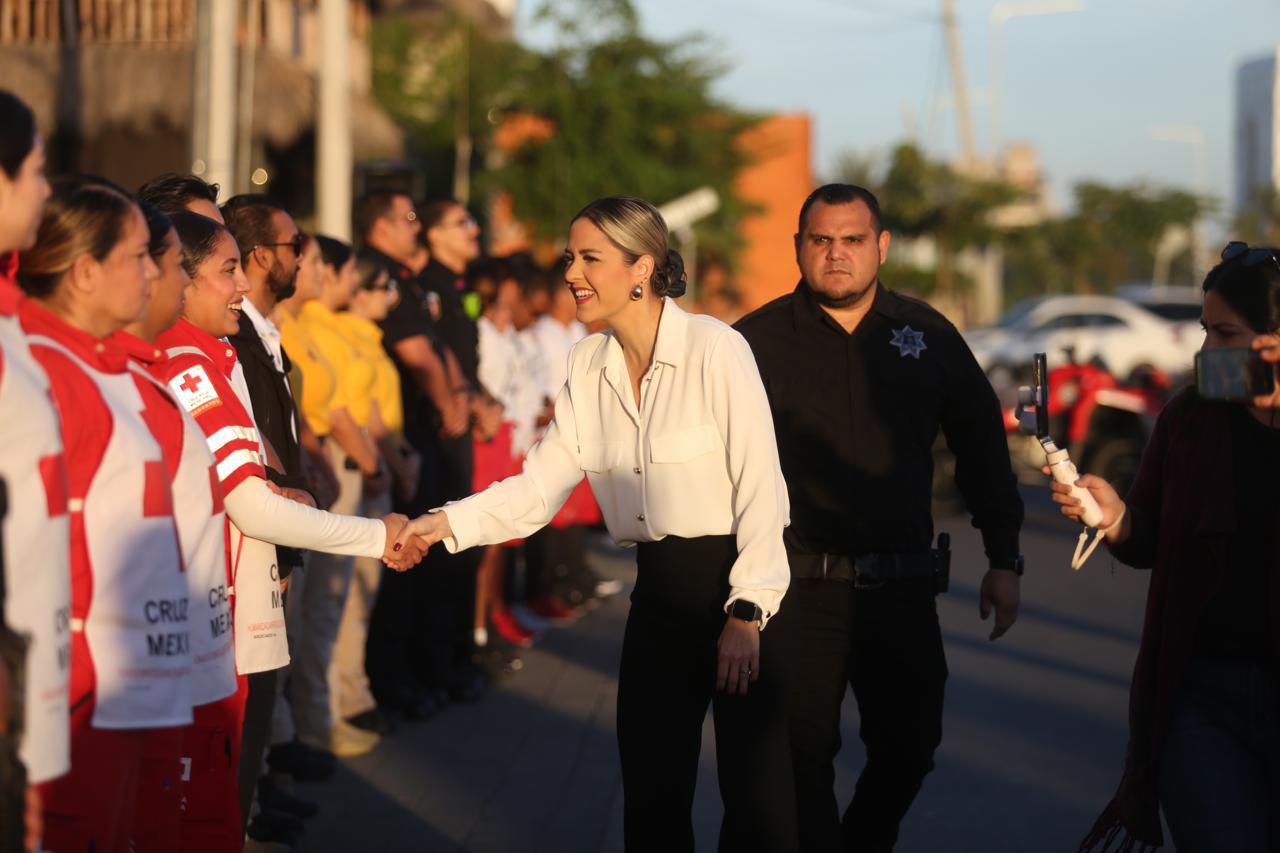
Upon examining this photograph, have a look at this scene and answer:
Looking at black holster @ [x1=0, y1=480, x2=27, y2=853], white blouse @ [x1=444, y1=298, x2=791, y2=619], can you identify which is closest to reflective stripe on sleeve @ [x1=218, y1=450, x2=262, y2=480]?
white blouse @ [x1=444, y1=298, x2=791, y2=619]

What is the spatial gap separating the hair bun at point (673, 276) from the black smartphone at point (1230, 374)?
58.2 inches

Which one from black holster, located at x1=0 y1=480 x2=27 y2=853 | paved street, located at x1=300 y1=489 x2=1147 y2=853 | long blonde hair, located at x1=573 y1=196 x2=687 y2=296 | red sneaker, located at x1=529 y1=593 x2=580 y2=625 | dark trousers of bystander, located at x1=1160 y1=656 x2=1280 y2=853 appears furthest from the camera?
red sneaker, located at x1=529 y1=593 x2=580 y2=625

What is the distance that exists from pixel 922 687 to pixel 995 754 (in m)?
2.83

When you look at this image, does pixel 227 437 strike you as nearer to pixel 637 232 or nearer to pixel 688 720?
pixel 637 232

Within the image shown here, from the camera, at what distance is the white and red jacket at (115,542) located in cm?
344

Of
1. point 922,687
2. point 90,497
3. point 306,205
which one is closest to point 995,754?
point 922,687

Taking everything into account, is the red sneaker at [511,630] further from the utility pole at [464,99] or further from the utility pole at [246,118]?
the utility pole at [464,99]

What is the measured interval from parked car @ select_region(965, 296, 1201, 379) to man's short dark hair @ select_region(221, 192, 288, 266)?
2945cm

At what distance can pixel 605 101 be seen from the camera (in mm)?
40031

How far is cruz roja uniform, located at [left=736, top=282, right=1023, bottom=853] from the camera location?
18.2 feet

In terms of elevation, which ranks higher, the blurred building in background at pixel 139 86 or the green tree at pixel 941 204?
the green tree at pixel 941 204

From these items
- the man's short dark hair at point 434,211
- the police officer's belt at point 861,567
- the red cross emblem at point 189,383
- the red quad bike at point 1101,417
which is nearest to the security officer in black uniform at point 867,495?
the police officer's belt at point 861,567

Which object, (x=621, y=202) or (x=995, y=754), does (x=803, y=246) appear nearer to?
(x=621, y=202)

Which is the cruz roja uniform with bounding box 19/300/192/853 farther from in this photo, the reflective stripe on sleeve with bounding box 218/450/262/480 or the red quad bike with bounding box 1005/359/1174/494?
the red quad bike with bounding box 1005/359/1174/494
